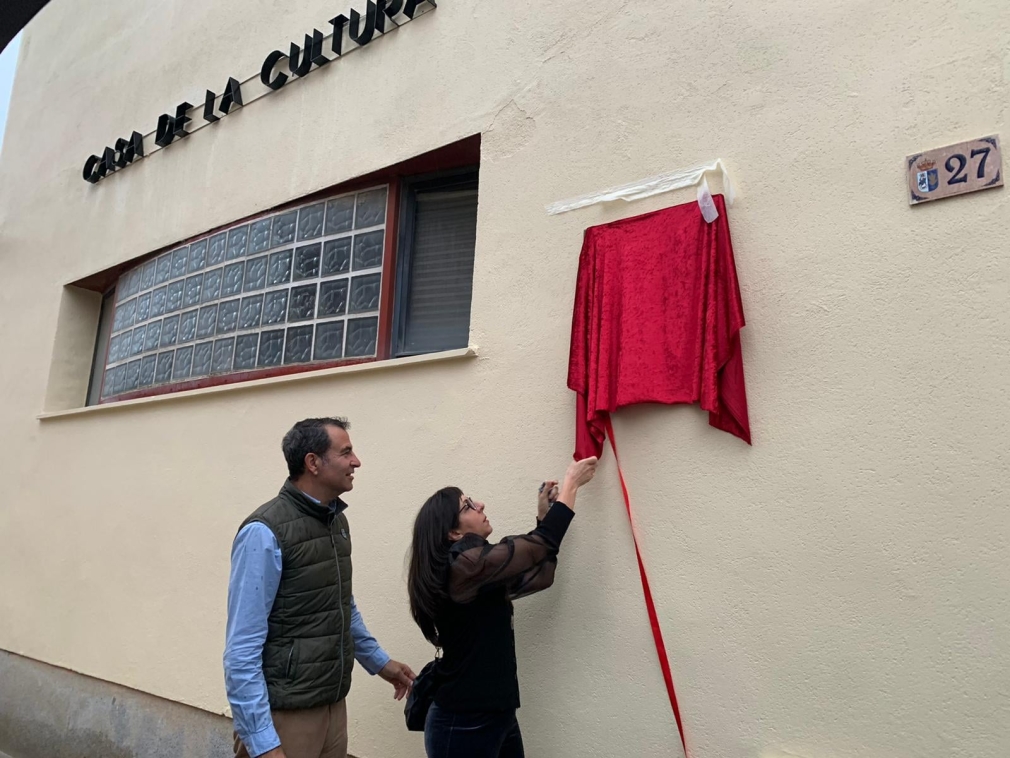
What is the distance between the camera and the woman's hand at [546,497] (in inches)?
123

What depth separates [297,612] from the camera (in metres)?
2.76

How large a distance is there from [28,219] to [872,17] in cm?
725

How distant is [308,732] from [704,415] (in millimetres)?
1785

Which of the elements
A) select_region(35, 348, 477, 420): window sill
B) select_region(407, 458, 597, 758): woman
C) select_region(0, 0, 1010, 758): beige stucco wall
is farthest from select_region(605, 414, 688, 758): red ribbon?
select_region(35, 348, 477, 420): window sill

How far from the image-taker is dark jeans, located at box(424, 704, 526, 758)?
8.92ft

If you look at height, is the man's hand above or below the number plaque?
below

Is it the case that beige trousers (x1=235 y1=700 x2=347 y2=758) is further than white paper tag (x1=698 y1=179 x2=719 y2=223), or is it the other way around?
white paper tag (x1=698 y1=179 x2=719 y2=223)

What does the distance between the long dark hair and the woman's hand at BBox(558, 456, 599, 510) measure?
40 centimetres

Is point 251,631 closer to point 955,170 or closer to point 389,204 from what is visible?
point 389,204

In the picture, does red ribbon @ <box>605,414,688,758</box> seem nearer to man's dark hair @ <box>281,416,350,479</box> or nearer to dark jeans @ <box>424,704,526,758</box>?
dark jeans @ <box>424,704,526,758</box>

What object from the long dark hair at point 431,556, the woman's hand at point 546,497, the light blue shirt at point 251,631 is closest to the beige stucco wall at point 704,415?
the woman's hand at point 546,497

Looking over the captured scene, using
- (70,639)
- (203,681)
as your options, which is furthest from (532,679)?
(70,639)

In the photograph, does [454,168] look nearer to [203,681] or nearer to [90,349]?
[203,681]

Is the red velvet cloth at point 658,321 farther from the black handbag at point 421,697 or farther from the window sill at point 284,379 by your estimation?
the black handbag at point 421,697
